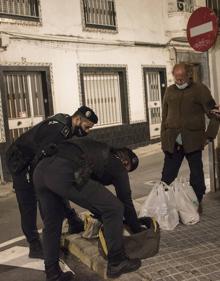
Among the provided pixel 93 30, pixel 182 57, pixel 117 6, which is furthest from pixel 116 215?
pixel 182 57

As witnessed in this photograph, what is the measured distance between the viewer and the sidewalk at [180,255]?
401 centimetres

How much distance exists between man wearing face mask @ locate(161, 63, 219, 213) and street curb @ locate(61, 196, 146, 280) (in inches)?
60.2

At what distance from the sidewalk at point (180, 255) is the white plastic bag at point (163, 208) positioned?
0.34 feet

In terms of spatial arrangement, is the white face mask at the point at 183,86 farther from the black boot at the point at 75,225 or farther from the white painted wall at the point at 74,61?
the white painted wall at the point at 74,61

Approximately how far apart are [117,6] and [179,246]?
10876mm

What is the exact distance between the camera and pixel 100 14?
45.3 ft

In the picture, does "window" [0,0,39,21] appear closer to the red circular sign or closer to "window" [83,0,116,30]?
"window" [83,0,116,30]

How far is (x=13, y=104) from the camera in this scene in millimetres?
11297

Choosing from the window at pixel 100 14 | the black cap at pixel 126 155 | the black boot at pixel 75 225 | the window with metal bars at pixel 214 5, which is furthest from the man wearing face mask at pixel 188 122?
the window at pixel 100 14

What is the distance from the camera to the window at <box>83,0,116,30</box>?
1334 centimetres

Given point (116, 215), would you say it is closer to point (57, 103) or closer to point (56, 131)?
point (56, 131)

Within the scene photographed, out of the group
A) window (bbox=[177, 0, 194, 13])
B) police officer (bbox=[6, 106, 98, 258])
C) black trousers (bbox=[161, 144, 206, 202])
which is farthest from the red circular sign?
window (bbox=[177, 0, 194, 13])

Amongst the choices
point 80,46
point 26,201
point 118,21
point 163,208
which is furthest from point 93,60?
point 26,201

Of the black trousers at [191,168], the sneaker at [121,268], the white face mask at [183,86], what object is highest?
the white face mask at [183,86]
